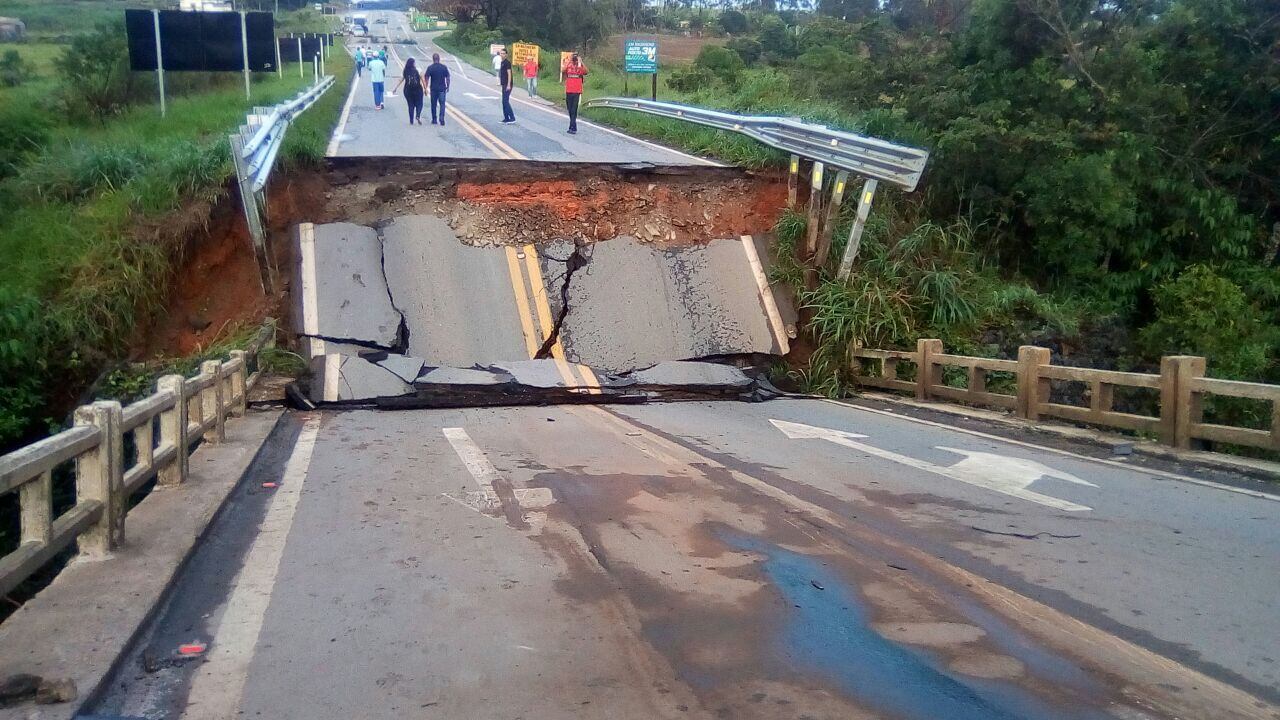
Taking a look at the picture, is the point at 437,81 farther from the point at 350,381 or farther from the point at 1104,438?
the point at 1104,438

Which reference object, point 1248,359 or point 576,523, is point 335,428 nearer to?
point 576,523

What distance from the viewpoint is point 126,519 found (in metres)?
6.27

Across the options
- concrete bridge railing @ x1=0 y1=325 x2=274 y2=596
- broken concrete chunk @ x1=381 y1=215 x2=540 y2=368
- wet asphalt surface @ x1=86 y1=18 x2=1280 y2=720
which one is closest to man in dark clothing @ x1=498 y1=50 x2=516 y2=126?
broken concrete chunk @ x1=381 y1=215 x2=540 y2=368

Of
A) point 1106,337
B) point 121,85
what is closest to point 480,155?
point 1106,337

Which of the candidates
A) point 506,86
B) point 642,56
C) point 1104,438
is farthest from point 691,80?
point 1104,438

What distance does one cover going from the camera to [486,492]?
7789 millimetres

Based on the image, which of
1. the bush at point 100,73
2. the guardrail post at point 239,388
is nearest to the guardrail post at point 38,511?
the guardrail post at point 239,388

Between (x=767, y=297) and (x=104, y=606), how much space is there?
11.5 metres

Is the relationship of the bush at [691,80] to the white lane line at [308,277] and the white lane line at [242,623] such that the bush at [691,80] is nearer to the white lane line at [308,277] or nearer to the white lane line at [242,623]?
the white lane line at [308,277]

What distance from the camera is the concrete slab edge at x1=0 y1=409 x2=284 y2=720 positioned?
13.6 ft

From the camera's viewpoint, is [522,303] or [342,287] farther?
[522,303]

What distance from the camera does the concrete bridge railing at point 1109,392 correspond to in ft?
30.1

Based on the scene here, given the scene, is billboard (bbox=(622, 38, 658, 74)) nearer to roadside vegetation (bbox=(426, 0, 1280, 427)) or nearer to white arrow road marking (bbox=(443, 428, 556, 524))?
roadside vegetation (bbox=(426, 0, 1280, 427))

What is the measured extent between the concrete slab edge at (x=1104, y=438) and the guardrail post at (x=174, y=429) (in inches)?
329
